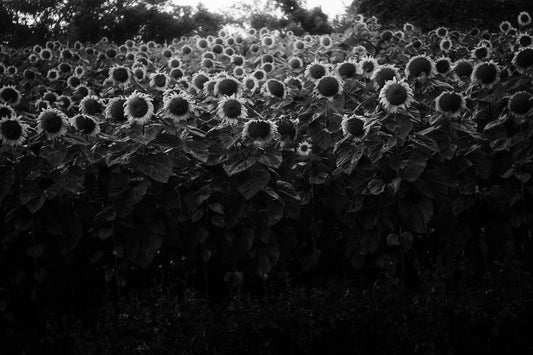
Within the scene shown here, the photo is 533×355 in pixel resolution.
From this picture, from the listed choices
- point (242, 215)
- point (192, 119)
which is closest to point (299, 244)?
point (242, 215)

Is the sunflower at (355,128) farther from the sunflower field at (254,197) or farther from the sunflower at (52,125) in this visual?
the sunflower at (52,125)

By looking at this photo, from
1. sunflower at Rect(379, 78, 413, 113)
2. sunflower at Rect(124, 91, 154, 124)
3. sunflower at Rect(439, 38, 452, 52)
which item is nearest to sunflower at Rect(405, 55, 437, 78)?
sunflower at Rect(379, 78, 413, 113)

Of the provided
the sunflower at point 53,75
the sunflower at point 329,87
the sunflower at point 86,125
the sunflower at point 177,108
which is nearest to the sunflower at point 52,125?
the sunflower at point 86,125

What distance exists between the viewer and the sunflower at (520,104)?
3.31 m

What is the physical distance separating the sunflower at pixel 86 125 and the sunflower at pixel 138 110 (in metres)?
0.24

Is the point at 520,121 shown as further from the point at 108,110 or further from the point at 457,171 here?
the point at 108,110

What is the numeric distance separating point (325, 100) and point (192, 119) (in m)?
0.88

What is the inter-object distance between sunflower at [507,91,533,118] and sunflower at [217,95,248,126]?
1583mm

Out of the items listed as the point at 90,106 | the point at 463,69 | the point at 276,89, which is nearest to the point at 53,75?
the point at 90,106

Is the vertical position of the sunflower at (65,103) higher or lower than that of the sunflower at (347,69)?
lower

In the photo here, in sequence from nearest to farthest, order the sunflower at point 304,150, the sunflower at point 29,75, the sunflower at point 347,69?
1. the sunflower at point 304,150
2. the sunflower at point 347,69
3. the sunflower at point 29,75

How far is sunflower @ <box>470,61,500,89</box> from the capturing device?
372 cm

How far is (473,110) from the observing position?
150 inches

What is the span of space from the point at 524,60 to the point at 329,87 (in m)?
1.33
